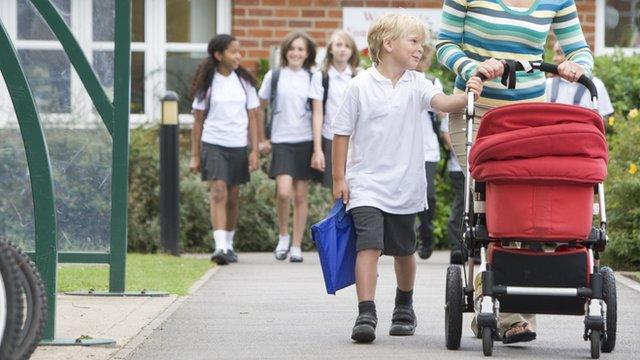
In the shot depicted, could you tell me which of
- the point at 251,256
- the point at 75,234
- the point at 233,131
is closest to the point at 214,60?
the point at 233,131

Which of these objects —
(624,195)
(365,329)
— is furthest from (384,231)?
(624,195)

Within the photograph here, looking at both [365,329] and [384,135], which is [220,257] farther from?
[365,329]

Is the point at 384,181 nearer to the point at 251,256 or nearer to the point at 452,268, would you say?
the point at 452,268

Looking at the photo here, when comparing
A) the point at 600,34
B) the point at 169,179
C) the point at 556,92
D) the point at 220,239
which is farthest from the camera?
the point at 600,34

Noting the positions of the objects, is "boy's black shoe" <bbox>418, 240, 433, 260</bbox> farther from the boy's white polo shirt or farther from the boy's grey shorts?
the boy's white polo shirt

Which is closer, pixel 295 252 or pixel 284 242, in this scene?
pixel 295 252

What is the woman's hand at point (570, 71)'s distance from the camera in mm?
7035

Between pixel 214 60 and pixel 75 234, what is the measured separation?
3679mm

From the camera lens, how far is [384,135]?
25.0 feet

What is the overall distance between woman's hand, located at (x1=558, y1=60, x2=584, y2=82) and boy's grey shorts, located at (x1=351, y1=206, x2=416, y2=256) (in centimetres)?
111

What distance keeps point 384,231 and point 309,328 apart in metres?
0.75

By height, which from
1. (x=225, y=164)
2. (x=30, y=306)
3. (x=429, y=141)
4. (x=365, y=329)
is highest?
(x=429, y=141)

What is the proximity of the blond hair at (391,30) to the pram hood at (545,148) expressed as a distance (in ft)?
3.36

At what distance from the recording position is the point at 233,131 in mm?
12672
